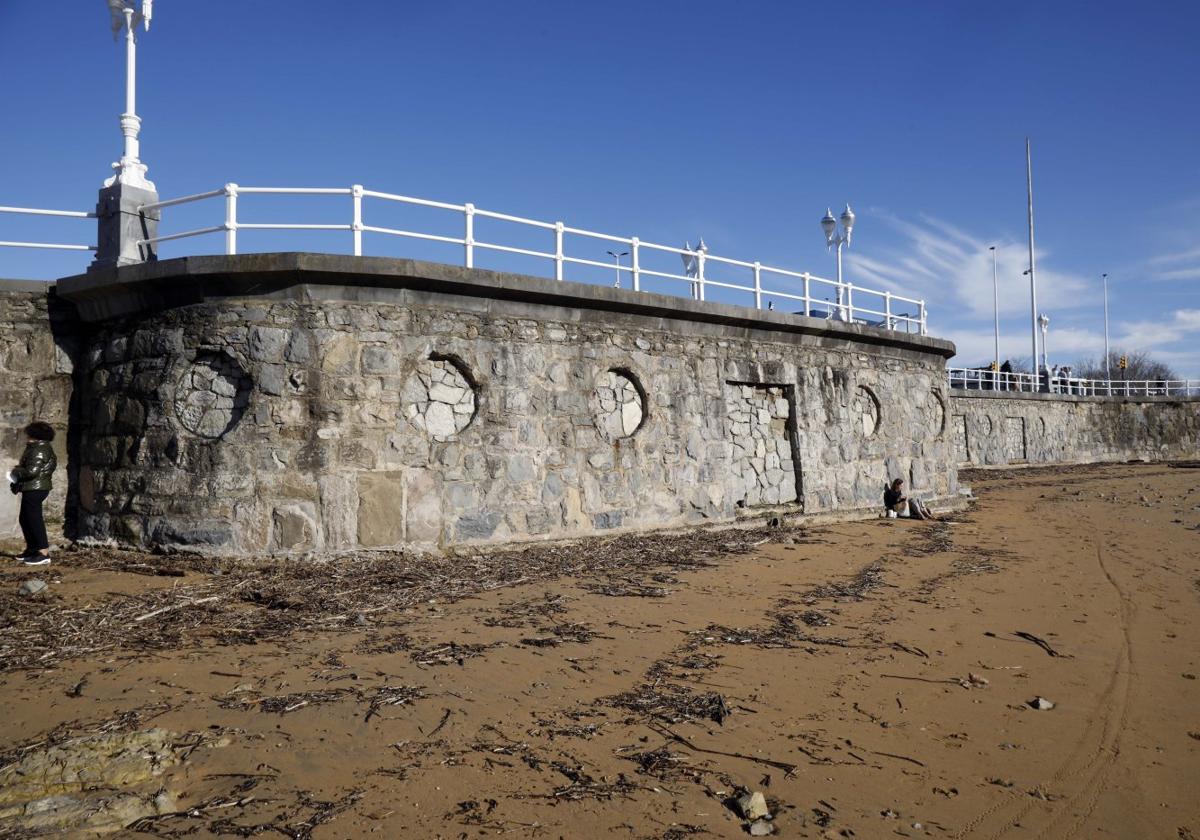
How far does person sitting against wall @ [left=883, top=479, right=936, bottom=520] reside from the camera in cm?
1477

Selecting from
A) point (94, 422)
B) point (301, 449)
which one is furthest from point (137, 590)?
point (94, 422)

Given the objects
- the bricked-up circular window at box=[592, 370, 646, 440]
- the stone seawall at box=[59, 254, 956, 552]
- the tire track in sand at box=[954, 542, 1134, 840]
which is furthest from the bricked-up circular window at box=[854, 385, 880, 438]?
the tire track in sand at box=[954, 542, 1134, 840]

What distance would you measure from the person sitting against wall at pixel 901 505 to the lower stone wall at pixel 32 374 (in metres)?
12.9

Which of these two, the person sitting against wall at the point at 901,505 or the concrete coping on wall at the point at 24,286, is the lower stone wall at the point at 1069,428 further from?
the concrete coping on wall at the point at 24,286

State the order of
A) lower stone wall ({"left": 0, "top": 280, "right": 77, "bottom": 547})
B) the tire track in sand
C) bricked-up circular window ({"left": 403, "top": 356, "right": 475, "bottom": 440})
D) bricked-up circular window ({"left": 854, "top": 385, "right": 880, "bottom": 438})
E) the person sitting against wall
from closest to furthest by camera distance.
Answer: the tire track in sand → lower stone wall ({"left": 0, "top": 280, "right": 77, "bottom": 547}) → bricked-up circular window ({"left": 403, "top": 356, "right": 475, "bottom": 440}) → the person sitting against wall → bricked-up circular window ({"left": 854, "top": 385, "right": 880, "bottom": 438})

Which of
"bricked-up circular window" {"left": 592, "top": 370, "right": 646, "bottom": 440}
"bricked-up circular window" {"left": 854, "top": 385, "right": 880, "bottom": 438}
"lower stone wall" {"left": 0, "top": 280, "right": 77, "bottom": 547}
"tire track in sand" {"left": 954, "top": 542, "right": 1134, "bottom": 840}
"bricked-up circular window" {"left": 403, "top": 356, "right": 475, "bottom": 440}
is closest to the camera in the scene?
"tire track in sand" {"left": 954, "top": 542, "right": 1134, "bottom": 840}

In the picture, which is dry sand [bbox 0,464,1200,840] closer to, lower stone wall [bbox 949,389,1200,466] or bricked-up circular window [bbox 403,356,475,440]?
bricked-up circular window [bbox 403,356,475,440]

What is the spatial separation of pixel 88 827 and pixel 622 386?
865 centimetres

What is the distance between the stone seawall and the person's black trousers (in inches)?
27.6

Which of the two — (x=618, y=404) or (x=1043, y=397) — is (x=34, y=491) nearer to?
(x=618, y=404)

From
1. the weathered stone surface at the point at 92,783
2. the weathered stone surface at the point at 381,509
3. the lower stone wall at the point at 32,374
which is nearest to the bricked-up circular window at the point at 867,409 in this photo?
the weathered stone surface at the point at 381,509

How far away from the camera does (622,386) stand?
11242 millimetres

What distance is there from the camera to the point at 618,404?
11.2m

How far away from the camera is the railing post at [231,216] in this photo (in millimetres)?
8656
